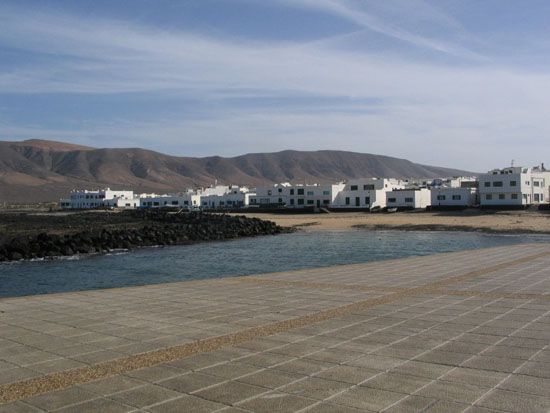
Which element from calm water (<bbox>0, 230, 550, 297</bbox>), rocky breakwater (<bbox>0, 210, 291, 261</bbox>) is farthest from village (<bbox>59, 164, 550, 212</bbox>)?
rocky breakwater (<bbox>0, 210, 291, 261</bbox>)

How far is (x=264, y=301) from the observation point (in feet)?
38.4

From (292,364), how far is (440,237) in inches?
1595

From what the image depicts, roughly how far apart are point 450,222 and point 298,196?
4038cm

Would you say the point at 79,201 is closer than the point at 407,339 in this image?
No

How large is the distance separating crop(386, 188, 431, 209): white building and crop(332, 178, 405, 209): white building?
1.67 m

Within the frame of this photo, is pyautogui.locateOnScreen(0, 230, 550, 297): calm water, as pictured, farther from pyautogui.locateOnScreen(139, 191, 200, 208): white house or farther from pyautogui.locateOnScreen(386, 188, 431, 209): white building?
pyautogui.locateOnScreen(139, 191, 200, 208): white house

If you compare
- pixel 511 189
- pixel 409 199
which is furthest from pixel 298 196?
pixel 511 189

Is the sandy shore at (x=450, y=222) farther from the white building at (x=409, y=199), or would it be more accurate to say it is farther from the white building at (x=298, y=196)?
the white building at (x=298, y=196)

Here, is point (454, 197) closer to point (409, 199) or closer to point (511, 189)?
point (409, 199)

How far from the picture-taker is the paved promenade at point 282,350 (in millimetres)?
→ 5664

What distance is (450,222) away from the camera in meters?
58.2

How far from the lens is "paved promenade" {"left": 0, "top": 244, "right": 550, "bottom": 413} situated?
18.6 ft

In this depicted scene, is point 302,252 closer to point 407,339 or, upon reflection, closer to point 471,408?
point 407,339

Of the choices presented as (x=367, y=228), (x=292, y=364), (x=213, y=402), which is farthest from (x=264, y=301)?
(x=367, y=228)
